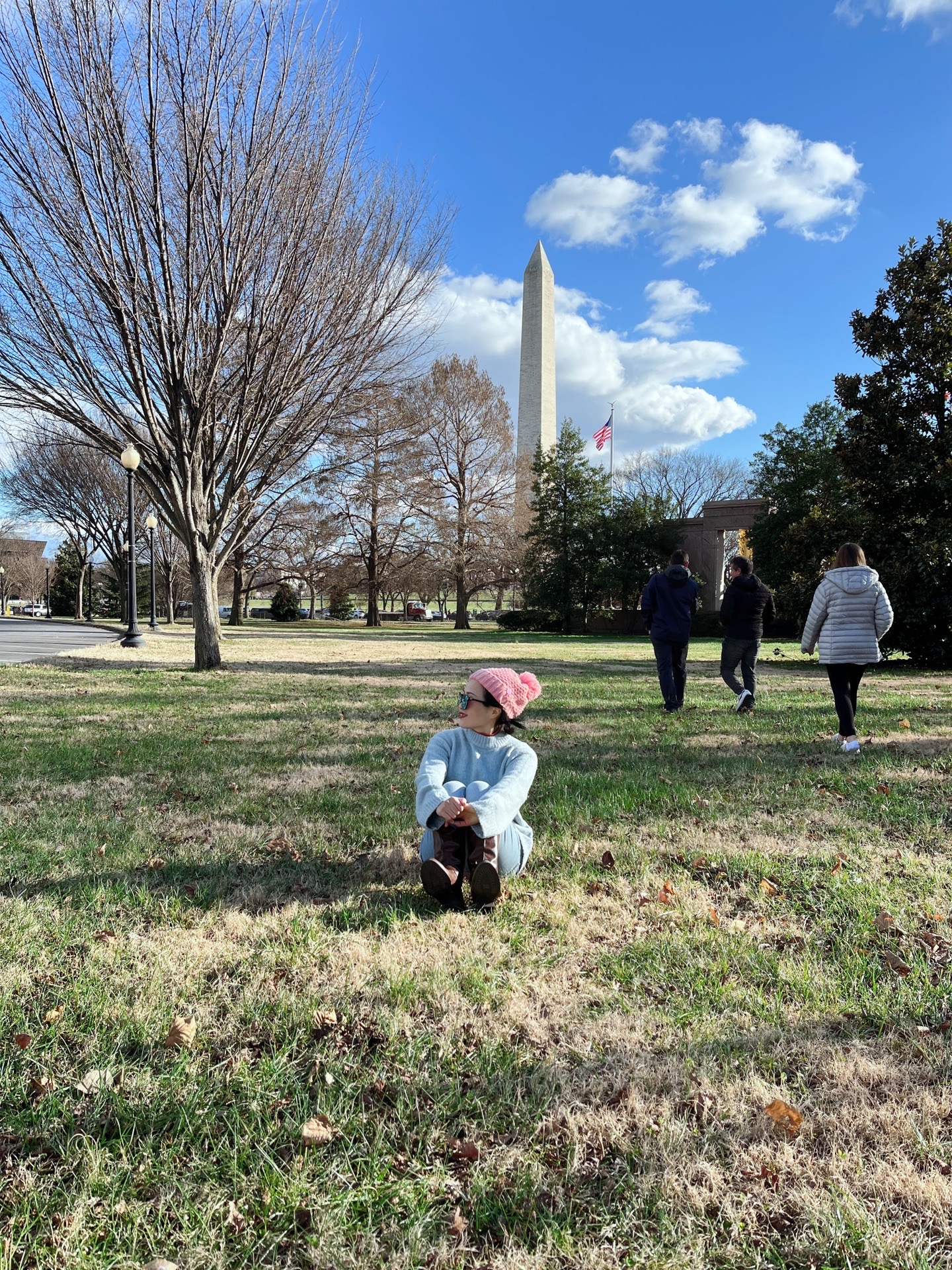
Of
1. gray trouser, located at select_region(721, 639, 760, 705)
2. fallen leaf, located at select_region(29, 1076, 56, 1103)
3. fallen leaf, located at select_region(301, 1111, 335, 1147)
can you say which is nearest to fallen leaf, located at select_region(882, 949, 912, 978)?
fallen leaf, located at select_region(301, 1111, 335, 1147)

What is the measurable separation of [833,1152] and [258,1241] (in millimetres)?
1350

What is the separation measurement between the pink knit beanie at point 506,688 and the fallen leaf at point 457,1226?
1.95 metres

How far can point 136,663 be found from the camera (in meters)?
14.5

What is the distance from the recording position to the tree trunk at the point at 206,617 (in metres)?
13.0

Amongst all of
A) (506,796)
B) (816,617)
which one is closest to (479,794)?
(506,796)

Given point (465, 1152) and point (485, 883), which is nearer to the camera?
point (465, 1152)

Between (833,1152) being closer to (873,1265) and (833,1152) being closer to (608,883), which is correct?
(873,1265)

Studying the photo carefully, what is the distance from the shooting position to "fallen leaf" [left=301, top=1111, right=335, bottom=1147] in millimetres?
1768

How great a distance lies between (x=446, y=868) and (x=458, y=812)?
11.9 inches

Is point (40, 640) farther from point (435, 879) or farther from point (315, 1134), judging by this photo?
point (315, 1134)

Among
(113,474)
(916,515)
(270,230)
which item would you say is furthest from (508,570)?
(270,230)

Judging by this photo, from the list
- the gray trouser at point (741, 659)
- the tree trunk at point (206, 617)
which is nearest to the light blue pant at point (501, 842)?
the gray trouser at point (741, 659)

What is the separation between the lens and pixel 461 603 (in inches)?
1657

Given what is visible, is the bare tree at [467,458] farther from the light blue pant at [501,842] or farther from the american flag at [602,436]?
the light blue pant at [501,842]
